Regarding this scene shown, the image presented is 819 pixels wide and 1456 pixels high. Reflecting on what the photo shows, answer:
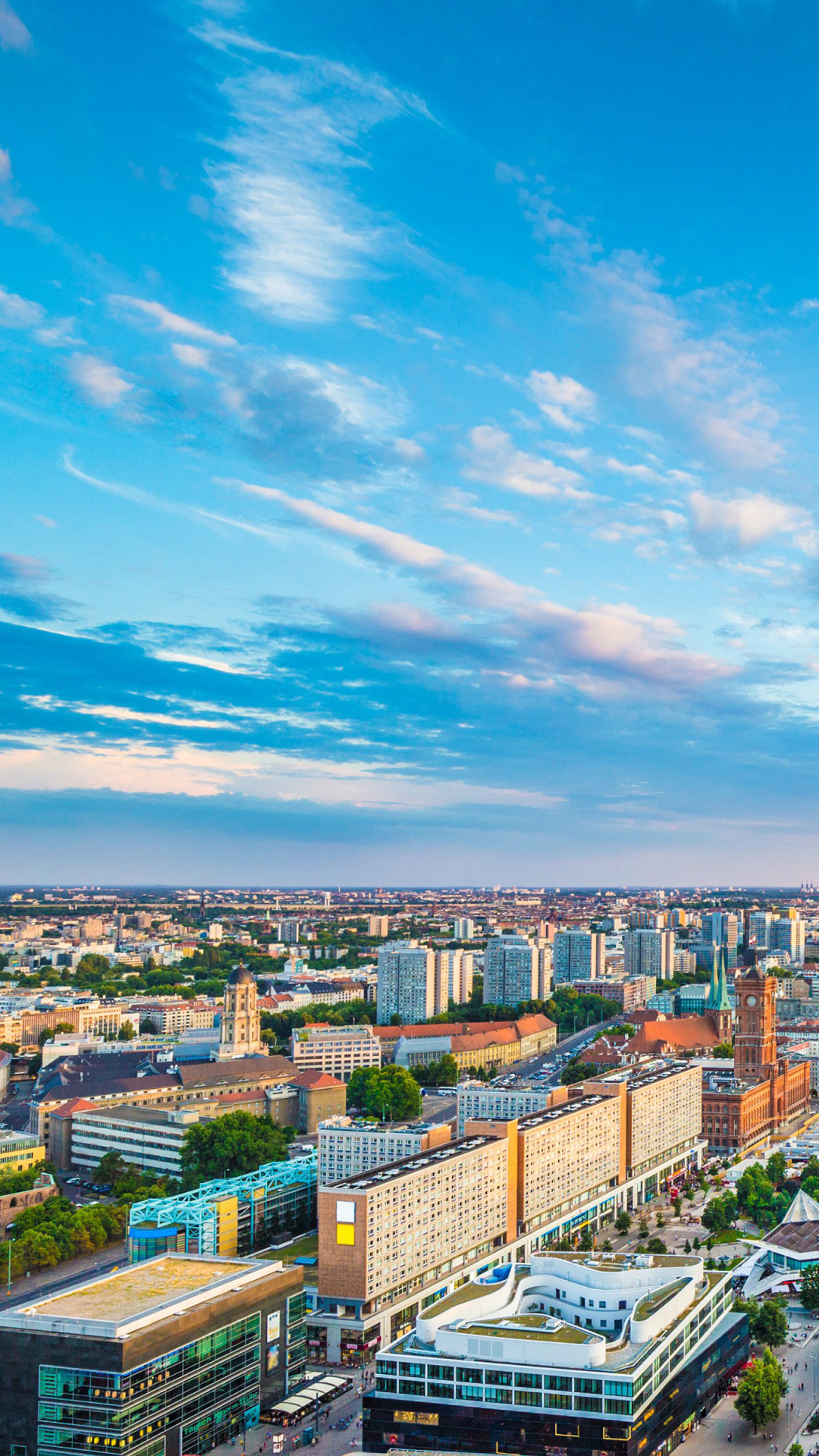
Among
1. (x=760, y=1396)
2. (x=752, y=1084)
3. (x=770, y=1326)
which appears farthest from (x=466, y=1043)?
(x=760, y=1396)

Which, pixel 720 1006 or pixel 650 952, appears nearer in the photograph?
pixel 720 1006

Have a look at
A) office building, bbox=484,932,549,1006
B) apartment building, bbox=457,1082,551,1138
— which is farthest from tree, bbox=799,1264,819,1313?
office building, bbox=484,932,549,1006

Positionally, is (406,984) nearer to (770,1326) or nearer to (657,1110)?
(657,1110)

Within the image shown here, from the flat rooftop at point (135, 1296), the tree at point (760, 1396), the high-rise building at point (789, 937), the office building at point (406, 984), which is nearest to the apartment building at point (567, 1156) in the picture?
the flat rooftop at point (135, 1296)

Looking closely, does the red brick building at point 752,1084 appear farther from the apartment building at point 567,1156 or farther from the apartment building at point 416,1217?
the apartment building at point 416,1217

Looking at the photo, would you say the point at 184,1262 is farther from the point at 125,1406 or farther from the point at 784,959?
the point at 784,959

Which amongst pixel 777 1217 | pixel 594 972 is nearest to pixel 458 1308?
pixel 777 1217
